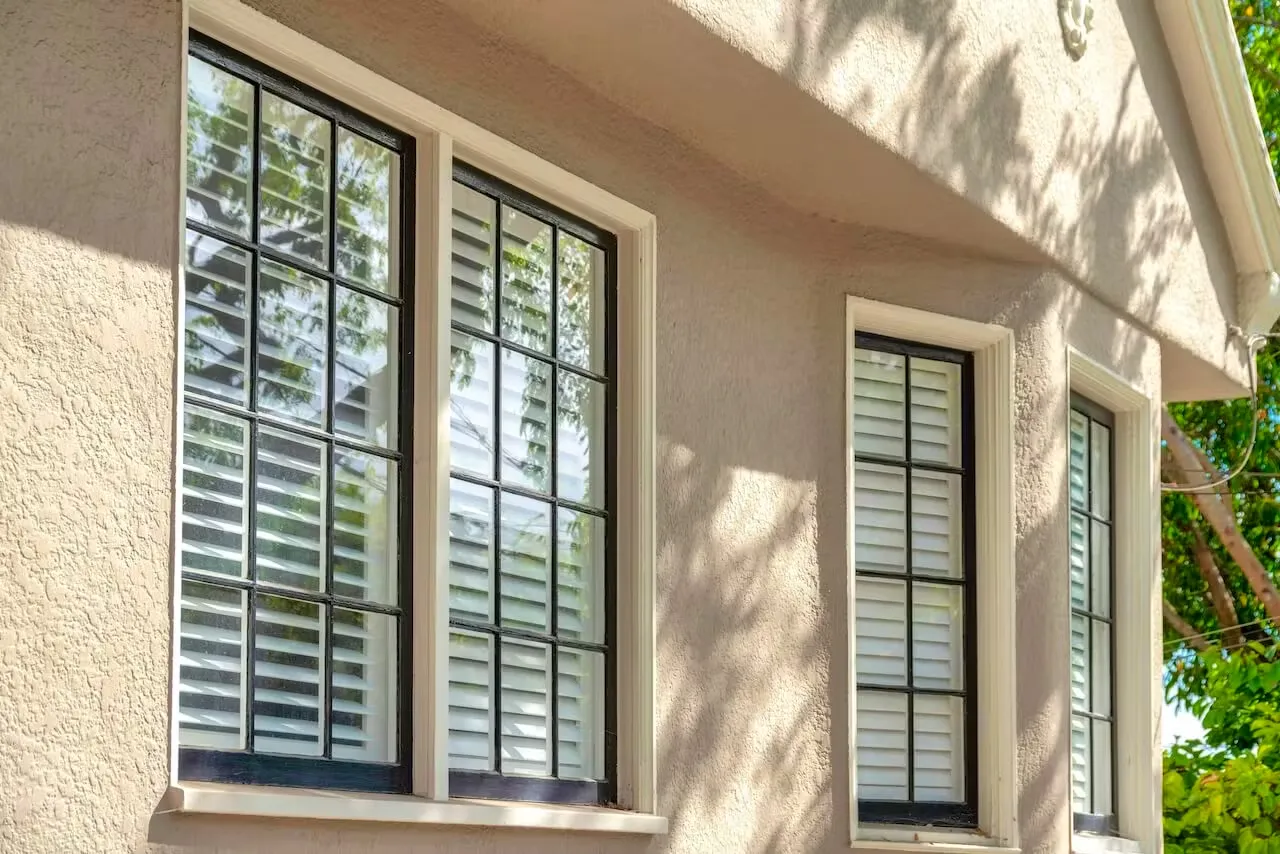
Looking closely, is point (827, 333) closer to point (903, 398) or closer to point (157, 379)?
point (903, 398)

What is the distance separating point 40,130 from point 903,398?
15.1 ft

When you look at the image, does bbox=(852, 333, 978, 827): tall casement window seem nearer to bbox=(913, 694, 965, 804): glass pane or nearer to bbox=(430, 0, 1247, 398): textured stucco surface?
bbox=(913, 694, 965, 804): glass pane

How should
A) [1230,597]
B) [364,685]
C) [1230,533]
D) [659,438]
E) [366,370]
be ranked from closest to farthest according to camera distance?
1. [364,685]
2. [366,370]
3. [659,438]
4. [1230,533]
5. [1230,597]

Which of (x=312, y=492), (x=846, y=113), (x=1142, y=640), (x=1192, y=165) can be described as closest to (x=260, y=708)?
(x=312, y=492)

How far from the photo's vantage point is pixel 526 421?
6301 mm

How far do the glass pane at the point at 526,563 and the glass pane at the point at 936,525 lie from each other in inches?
93.7

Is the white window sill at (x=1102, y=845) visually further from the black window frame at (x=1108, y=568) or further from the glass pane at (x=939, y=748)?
the glass pane at (x=939, y=748)

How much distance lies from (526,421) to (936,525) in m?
2.61

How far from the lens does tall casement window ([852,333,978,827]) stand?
798 cm

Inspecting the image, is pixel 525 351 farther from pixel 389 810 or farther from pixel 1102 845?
pixel 1102 845

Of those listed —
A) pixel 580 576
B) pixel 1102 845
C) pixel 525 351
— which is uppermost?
pixel 525 351

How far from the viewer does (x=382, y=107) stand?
18.4 feet

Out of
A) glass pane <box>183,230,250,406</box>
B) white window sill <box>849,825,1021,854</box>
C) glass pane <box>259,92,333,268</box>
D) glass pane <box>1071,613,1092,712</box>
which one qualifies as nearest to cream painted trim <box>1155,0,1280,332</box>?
glass pane <box>1071,613,1092,712</box>

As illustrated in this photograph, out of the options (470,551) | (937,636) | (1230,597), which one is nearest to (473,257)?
(470,551)
